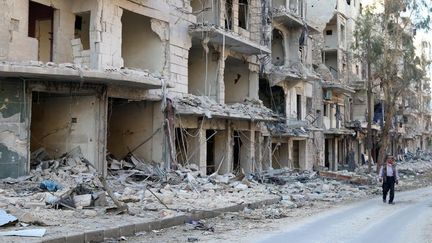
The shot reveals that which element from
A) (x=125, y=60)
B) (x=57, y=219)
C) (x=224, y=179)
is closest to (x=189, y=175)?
(x=224, y=179)

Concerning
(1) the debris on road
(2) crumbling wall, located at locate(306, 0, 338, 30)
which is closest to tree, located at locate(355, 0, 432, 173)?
(2) crumbling wall, located at locate(306, 0, 338, 30)

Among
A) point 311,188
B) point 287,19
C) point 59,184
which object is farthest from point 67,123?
point 287,19

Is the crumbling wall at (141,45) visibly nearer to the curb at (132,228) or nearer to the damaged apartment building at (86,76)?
the damaged apartment building at (86,76)

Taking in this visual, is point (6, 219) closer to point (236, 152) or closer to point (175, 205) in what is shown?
point (175, 205)

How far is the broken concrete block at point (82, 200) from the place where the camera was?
12055 millimetres

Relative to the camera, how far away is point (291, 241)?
9.80 metres

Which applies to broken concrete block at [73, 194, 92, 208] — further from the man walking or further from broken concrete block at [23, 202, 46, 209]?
the man walking

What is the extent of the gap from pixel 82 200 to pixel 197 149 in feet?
36.1

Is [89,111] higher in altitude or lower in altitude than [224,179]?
higher

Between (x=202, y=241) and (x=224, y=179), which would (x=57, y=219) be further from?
(x=224, y=179)

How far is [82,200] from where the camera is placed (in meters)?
12.2

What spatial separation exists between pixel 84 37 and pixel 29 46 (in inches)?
163

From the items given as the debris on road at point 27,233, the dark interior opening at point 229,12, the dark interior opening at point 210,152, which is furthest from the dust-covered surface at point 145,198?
the dark interior opening at point 229,12

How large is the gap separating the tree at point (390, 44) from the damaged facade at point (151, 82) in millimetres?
4446
